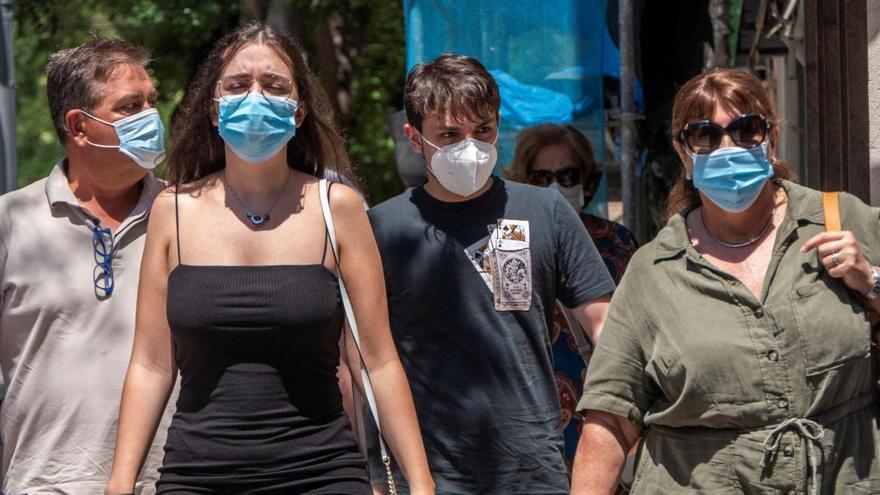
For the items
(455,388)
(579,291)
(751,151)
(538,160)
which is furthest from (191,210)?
(538,160)

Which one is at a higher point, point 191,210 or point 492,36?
point 492,36

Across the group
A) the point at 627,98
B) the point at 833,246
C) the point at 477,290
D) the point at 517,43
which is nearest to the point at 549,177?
the point at 517,43

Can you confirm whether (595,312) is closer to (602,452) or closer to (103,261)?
(602,452)

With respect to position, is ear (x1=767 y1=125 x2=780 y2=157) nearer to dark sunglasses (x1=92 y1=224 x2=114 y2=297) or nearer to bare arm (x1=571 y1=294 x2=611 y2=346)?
bare arm (x1=571 y1=294 x2=611 y2=346)

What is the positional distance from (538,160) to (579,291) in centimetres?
169

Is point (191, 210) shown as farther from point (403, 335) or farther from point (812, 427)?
point (812, 427)

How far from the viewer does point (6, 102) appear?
4.44 metres

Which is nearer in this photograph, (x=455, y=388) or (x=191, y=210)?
(x=191, y=210)

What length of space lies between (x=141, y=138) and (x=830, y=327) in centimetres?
217

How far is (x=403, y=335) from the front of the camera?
427 centimetres

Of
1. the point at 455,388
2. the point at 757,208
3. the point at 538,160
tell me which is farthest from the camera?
the point at 538,160

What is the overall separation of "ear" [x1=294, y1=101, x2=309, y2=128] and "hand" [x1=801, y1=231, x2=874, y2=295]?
1.39 m

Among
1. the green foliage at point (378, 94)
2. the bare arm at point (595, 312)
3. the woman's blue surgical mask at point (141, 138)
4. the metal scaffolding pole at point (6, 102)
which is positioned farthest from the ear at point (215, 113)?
the green foliage at point (378, 94)

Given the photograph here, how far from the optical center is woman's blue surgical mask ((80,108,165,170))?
4.49m
